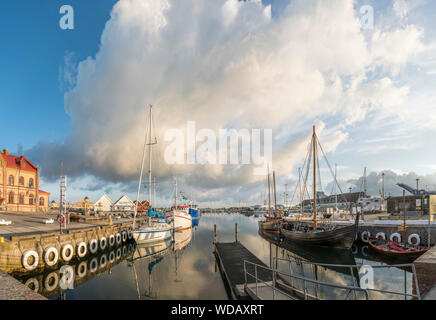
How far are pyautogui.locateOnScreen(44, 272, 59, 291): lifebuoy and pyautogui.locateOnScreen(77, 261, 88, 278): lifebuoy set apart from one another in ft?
5.83

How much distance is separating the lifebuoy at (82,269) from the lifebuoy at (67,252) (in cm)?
136

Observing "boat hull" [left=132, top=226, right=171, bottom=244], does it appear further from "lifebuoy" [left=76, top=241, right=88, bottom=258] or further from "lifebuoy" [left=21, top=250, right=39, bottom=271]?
"lifebuoy" [left=21, top=250, right=39, bottom=271]

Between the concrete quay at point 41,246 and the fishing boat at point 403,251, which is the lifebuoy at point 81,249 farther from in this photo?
the fishing boat at point 403,251

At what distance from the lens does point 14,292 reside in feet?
31.4

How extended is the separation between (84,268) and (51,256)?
3.21m

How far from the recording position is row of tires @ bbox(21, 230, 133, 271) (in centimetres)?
1824

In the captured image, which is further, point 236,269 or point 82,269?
point 82,269

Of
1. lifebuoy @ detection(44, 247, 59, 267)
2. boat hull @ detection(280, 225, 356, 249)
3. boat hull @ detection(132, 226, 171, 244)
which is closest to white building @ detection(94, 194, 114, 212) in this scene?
boat hull @ detection(132, 226, 171, 244)

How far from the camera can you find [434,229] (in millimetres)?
28656

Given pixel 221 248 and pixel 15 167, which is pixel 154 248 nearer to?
pixel 221 248

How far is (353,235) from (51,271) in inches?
1350

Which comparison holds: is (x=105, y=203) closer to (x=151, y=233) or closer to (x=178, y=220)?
(x=178, y=220)

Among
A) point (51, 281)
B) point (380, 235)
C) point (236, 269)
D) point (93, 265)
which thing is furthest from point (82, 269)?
point (380, 235)
